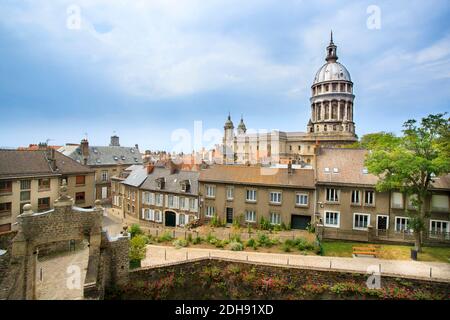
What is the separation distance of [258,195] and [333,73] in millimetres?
65363

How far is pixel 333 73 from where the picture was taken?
7531 centimetres

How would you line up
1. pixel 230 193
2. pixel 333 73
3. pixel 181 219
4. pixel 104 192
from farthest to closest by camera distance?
pixel 333 73 → pixel 104 192 → pixel 181 219 → pixel 230 193

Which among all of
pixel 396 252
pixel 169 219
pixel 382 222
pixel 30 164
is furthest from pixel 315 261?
pixel 30 164

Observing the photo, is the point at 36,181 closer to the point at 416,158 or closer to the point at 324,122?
the point at 416,158

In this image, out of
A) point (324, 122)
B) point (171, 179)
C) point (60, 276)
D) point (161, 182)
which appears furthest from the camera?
point (324, 122)

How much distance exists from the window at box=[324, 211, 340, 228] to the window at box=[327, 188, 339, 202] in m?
1.19

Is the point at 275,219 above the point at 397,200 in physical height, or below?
below

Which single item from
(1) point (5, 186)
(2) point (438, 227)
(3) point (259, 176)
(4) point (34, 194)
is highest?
(3) point (259, 176)

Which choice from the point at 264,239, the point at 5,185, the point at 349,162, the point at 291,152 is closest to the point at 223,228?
the point at 264,239

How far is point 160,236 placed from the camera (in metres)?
23.2

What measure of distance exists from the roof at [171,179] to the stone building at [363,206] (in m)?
13.9

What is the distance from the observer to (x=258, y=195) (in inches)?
1014

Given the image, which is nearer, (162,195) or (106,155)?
(162,195)

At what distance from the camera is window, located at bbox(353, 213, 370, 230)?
2173 cm
